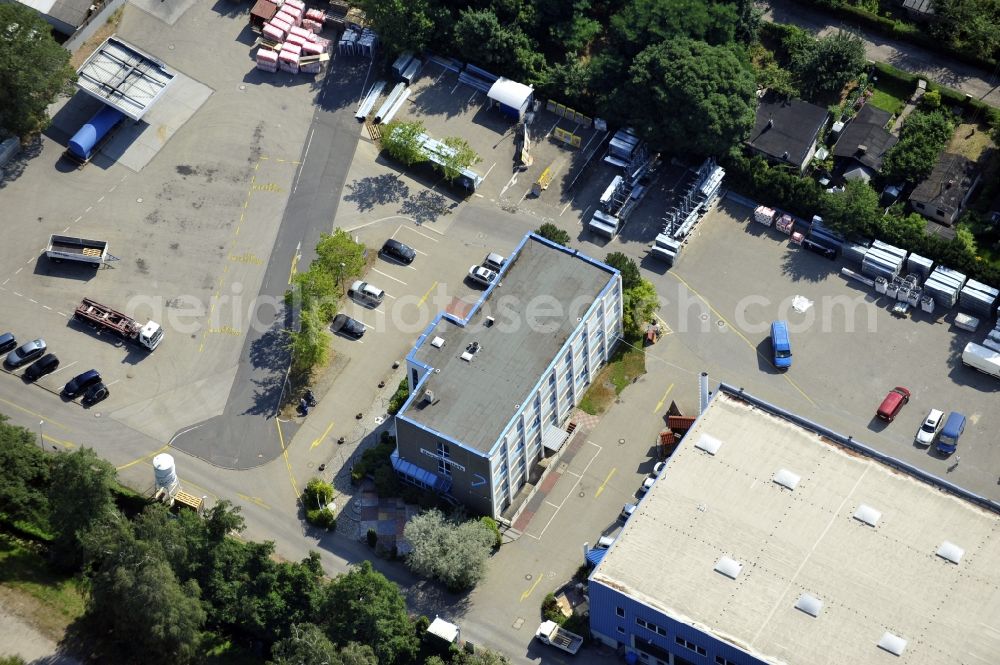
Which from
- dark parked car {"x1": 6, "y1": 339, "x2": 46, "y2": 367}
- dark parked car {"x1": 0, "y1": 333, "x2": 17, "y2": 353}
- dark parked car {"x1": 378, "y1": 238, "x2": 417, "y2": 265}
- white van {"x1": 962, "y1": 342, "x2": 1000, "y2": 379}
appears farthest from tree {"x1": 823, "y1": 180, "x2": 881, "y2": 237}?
dark parked car {"x1": 0, "y1": 333, "x2": 17, "y2": 353}

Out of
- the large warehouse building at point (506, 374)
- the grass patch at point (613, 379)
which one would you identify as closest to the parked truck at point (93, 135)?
the large warehouse building at point (506, 374)

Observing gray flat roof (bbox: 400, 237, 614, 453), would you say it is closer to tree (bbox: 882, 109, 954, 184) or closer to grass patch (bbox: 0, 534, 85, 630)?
grass patch (bbox: 0, 534, 85, 630)

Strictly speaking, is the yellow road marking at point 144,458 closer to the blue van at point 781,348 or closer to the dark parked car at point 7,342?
the dark parked car at point 7,342

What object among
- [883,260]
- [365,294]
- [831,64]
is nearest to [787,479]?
[883,260]

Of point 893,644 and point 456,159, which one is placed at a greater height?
point 456,159

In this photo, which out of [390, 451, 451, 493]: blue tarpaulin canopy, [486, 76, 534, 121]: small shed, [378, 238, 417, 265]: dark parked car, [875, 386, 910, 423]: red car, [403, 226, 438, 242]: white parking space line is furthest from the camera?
[486, 76, 534, 121]: small shed

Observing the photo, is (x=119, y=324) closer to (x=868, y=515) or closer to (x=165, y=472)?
(x=165, y=472)
